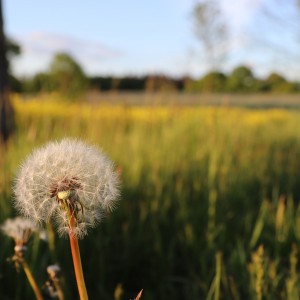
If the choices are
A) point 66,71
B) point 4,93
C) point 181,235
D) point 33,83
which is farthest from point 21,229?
point 66,71

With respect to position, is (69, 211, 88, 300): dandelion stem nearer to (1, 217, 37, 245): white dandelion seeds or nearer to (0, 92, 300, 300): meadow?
(1, 217, 37, 245): white dandelion seeds

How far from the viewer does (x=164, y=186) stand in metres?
3.79

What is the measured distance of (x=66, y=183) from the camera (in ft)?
2.84

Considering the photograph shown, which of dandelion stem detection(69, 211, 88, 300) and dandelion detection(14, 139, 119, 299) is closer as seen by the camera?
dandelion stem detection(69, 211, 88, 300)

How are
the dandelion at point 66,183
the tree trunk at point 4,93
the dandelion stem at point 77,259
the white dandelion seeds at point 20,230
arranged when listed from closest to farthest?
the dandelion stem at point 77,259 → the dandelion at point 66,183 → the white dandelion seeds at point 20,230 → the tree trunk at point 4,93

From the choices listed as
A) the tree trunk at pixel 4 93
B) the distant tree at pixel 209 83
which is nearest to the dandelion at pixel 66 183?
the distant tree at pixel 209 83

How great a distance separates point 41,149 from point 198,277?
2035 mm

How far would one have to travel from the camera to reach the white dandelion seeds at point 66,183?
0.87m

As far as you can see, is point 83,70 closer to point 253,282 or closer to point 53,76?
point 53,76

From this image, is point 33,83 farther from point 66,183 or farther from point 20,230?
point 66,183

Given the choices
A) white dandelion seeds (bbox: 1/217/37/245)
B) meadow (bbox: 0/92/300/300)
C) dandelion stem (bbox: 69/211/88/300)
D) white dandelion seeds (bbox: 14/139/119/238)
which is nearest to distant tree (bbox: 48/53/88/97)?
meadow (bbox: 0/92/300/300)

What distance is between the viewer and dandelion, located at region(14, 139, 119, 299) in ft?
2.85

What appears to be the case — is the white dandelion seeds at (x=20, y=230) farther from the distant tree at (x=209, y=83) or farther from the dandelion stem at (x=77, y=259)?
the distant tree at (x=209, y=83)

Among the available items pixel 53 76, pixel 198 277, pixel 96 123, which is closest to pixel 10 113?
pixel 96 123
